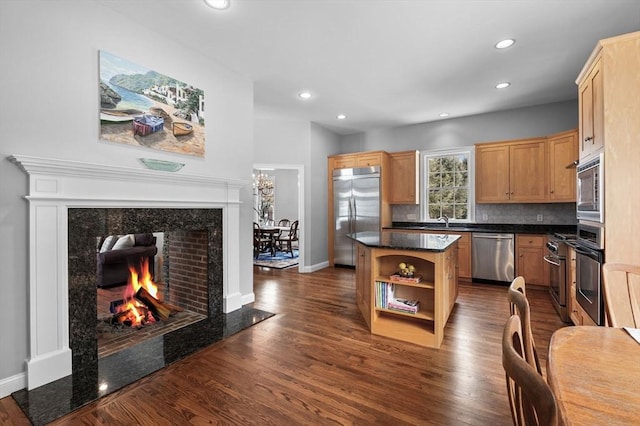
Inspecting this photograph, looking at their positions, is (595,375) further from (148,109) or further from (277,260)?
(277,260)

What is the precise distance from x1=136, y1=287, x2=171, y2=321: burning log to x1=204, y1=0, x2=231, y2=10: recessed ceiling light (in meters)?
2.90

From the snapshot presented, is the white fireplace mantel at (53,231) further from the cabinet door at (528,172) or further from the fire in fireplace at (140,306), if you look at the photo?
the cabinet door at (528,172)

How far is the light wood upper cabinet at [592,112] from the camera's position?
93.2 inches

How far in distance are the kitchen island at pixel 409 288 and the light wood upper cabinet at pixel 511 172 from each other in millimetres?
2471

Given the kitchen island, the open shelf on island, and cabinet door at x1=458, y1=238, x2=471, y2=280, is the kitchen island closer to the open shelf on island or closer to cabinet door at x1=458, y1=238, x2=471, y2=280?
the open shelf on island

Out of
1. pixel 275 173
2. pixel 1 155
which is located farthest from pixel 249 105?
pixel 275 173

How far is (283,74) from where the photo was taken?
3705 millimetres

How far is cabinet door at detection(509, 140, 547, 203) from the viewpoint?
4.66 m

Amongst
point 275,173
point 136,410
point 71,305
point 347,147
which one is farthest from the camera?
point 275,173

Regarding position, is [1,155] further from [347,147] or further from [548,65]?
[347,147]

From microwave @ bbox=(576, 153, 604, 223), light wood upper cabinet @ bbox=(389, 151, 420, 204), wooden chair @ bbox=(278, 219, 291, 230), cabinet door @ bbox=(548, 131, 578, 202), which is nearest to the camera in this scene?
microwave @ bbox=(576, 153, 604, 223)

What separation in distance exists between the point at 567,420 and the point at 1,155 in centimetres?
302

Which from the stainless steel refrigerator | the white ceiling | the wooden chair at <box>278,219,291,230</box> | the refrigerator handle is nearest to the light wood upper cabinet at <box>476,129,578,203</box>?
the white ceiling

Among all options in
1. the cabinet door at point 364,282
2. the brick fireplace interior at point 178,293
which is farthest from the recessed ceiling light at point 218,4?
the cabinet door at point 364,282
